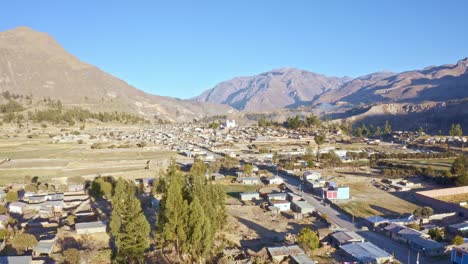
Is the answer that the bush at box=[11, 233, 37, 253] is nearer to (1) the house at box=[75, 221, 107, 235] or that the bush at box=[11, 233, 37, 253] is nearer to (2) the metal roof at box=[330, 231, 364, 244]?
(1) the house at box=[75, 221, 107, 235]

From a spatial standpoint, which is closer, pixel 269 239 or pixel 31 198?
pixel 269 239

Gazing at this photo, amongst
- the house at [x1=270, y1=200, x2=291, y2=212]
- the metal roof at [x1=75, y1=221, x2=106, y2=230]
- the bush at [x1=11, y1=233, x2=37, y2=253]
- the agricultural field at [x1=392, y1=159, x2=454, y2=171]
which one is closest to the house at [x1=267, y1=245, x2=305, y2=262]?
the house at [x1=270, y1=200, x2=291, y2=212]

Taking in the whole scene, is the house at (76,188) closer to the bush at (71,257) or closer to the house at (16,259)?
the house at (16,259)

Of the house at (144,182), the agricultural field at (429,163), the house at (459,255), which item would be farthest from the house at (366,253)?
the agricultural field at (429,163)

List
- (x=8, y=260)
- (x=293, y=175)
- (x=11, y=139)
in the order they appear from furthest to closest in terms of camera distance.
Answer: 1. (x=11, y=139)
2. (x=293, y=175)
3. (x=8, y=260)

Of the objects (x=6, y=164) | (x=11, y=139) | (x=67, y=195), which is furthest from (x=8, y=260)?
(x=11, y=139)

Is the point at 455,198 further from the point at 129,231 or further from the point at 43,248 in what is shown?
the point at 43,248

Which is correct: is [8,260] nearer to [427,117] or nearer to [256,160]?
[256,160]
